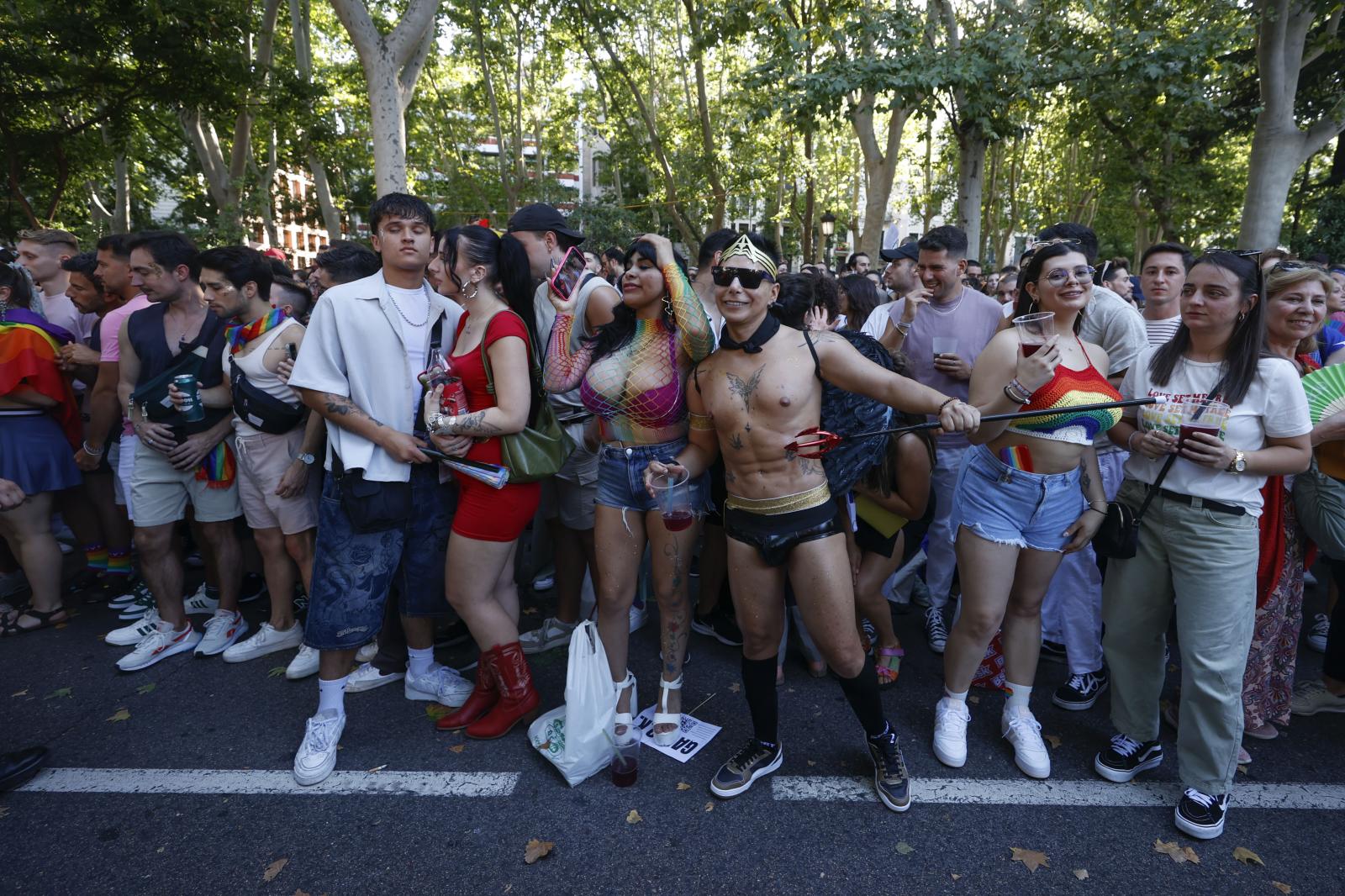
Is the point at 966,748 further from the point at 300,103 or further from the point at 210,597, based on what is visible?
the point at 300,103

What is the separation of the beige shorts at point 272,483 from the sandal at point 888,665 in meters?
3.16

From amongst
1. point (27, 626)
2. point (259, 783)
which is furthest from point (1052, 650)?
point (27, 626)

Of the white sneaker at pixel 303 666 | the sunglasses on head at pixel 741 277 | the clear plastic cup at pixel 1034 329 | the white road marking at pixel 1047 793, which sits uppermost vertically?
the sunglasses on head at pixel 741 277

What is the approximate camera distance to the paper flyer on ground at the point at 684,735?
3.17 meters

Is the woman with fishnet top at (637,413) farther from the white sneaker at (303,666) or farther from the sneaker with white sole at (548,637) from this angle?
the white sneaker at (303,666)

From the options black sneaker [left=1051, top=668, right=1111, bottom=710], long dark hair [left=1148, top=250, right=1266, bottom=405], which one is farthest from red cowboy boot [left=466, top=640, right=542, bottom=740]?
long dark hair [left=1148, top=250, right=1266, bottom=405]

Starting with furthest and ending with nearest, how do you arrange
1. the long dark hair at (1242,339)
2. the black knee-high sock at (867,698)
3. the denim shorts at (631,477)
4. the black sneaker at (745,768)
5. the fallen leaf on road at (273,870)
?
the denim shorts at (631,477)
the black sneaker at (745,768)
the black knee-high sock at (867,698)
the long dark hair at (1242,339)
the fallen leaf on road at (273,870)

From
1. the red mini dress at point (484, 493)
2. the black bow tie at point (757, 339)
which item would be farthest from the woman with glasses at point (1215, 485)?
the red mini dress at point (484, 493)

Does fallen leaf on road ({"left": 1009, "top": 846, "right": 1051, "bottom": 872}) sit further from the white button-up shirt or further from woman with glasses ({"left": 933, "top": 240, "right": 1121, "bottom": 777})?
the white button-up shirt

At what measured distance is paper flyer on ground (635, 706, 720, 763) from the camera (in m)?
3.17

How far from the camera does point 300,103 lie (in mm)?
10797

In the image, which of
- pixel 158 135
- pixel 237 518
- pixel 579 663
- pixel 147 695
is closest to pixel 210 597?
pixel 237 518

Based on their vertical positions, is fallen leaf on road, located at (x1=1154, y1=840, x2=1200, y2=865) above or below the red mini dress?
below

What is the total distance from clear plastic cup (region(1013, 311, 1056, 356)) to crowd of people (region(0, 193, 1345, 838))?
14 mm
